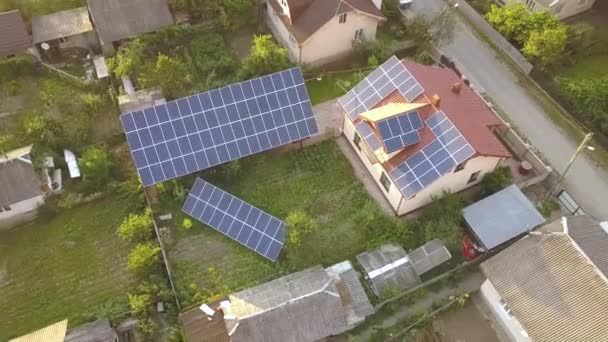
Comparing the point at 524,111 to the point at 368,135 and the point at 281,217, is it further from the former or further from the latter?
the point at 281,217

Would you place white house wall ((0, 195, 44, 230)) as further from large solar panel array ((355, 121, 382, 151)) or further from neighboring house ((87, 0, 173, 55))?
large solar panel array ((355, 121, 382, 151))

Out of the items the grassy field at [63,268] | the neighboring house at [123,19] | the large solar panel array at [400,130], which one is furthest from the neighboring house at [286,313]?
the neighboring house at [123,19]

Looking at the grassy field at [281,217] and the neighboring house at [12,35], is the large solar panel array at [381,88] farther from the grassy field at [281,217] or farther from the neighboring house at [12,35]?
the neighboring house at [12,35]

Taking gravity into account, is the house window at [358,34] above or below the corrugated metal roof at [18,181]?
above

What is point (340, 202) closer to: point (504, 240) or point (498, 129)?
point (504, 240)

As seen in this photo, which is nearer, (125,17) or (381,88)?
(381,88)

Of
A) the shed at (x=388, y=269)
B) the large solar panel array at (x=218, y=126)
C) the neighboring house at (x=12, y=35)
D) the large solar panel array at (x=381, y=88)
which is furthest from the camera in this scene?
the neighboring house at (x=12, y=35)

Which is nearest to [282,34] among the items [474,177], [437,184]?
[437,184]
